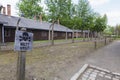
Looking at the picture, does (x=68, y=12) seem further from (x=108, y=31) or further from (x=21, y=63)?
(x=108, y=31)

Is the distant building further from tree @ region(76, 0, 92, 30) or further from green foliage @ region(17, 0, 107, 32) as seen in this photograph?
tree @ region(76, 0, 92, 30)

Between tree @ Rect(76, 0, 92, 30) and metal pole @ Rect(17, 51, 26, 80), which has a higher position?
tree @ Rect(76, 0, 92, 30)

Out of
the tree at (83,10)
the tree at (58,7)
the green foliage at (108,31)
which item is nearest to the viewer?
the tree at (58,7)

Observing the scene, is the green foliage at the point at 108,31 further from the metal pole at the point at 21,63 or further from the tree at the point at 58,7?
the metal pole at the point at 21,63

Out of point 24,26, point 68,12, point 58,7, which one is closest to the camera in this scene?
point 58,7

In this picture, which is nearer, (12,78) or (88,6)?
(12,78)

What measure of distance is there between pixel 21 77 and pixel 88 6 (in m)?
37.3

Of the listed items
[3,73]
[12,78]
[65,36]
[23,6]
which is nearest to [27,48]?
[12,78]

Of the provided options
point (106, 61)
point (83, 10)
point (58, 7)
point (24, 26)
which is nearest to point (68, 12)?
point (58, 7)

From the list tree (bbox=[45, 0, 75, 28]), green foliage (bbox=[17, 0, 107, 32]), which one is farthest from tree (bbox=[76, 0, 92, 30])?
tree (bbox=[45, 0, 75, 28])

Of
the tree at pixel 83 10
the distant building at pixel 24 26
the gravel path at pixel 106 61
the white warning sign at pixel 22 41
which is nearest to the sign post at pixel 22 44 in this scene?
the white warning sign at pixel 22 41

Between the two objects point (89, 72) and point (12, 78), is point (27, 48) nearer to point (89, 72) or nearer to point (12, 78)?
point (12, 78)

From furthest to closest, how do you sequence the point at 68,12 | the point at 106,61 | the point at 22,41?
the point at 68,12 < the point at 106,61 < the point at 22,41

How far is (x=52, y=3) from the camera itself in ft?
83.0
